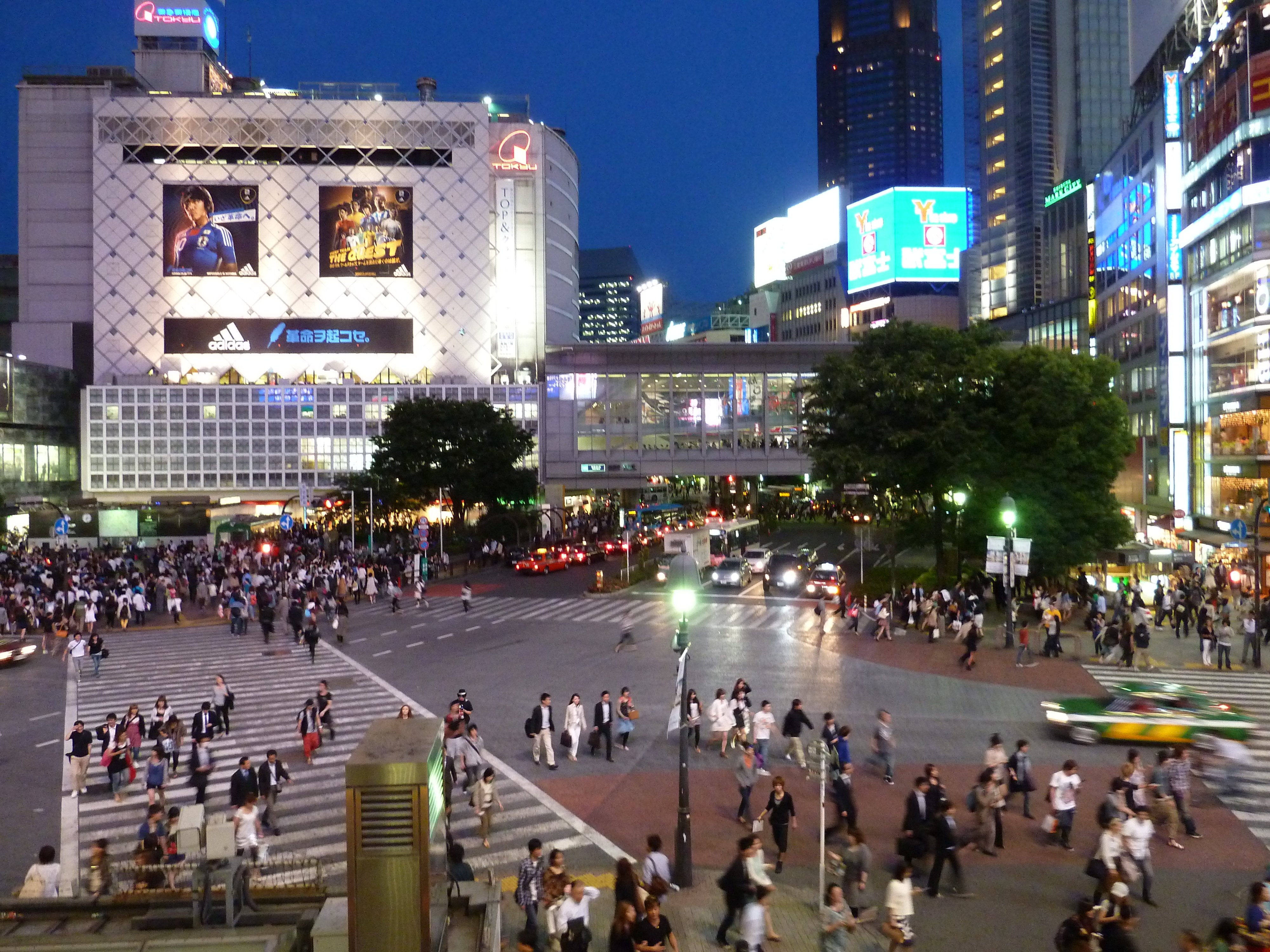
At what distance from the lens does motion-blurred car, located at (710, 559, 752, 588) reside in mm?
47250

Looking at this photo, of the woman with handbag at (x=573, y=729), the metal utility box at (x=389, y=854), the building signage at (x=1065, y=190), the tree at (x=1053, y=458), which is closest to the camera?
the metal utility box at (x=389, y=854)

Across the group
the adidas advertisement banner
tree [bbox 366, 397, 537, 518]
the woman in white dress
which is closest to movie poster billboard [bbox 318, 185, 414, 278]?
the adidas advertisement banner

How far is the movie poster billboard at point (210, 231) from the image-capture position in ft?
315

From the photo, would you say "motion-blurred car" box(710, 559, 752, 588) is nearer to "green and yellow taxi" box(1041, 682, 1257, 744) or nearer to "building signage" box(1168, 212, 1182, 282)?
"green and yellow taxi" box(1041, 682, 1257, 744)

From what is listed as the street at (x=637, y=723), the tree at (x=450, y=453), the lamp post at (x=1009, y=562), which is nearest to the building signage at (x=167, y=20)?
the tree at (x=450, y=453)

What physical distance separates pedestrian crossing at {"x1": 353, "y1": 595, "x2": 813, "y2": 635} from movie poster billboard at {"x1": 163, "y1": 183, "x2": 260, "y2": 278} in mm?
64713

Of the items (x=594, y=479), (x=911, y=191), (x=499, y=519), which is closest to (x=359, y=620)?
(x=499, y=519)

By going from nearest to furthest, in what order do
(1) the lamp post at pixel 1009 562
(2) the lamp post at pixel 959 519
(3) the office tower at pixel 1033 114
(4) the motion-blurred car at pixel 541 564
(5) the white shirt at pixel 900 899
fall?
1. (5) the white shirt at pixel 900 899
2. (1) the lamp post at pixel 1009 562
3. (2) the lamp post at pixel 959 519
4. (4) the motion-blurred car at pixel 541 564
5. (3) the office tower at pixel 1033 114

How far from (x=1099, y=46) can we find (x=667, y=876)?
13703cm

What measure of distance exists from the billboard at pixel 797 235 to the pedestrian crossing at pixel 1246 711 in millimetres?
123466

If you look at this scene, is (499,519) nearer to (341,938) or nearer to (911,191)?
(341,938)

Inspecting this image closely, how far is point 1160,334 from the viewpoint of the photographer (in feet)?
181

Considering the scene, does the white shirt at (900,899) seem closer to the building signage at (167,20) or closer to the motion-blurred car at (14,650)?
the motion-blurred car at (14,650)

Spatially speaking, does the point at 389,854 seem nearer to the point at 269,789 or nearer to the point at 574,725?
the point at 269,789
